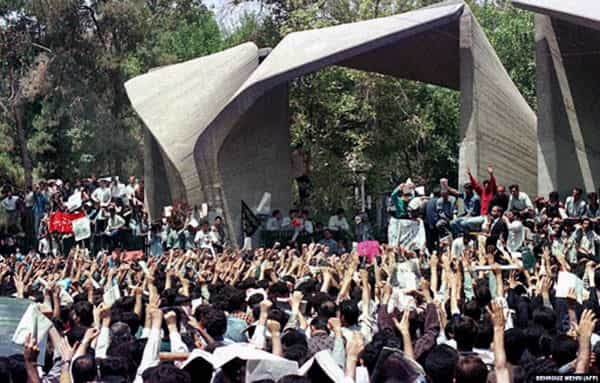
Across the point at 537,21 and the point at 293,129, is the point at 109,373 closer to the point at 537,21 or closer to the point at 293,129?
the point at 537,21

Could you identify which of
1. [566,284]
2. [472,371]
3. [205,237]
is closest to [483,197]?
[205,237]

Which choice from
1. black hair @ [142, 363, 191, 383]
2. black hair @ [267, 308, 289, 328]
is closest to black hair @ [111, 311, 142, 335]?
black hair @ [267, 308, 289, 328]

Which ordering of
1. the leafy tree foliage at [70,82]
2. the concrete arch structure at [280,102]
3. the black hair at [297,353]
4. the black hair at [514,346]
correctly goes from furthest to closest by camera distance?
the leafy tree foliage at [70,82]
the concrete arch structure at [280,102]
the black hair at [297,353]
the black hair at [514,346]

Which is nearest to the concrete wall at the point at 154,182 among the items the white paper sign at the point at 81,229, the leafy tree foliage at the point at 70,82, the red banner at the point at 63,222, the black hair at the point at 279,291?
the red banner at the point at 63,222

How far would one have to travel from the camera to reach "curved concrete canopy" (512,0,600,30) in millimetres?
20594

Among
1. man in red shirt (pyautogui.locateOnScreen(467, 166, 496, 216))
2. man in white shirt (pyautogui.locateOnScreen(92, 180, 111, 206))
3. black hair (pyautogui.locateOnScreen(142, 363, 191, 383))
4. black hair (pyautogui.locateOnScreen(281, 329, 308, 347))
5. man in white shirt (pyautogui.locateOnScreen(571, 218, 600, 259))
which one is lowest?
black hair (pyautogui.locateOnScreen(281, 329, 308, 347))

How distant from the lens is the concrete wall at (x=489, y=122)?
77.8 feet

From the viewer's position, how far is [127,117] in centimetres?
4741

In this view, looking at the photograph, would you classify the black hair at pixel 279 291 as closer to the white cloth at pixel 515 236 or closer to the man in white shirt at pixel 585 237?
the white cloth at pixel 515 236

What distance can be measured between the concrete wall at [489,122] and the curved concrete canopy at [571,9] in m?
2.49

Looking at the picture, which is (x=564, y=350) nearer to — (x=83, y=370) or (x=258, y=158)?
(x=83, y=370)

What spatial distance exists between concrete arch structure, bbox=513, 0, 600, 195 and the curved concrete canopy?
59.7 inches

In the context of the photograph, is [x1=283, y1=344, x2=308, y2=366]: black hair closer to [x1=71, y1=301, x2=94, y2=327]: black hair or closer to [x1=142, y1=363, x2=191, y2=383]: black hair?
[x1=142, y1=363, x2=191, y2=383]: black hair

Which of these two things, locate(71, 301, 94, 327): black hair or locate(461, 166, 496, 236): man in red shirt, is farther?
locate(461, 166, 496, 236): man in red shirt
